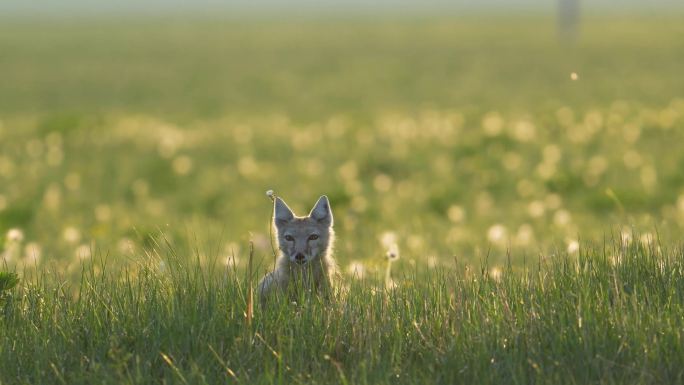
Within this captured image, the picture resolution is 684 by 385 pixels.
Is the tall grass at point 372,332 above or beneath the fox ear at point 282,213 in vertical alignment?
beneath

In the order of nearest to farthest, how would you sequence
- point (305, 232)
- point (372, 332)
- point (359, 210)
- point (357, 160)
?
1. point (372, 332)
2. point (305, 232)
3. point (359, 210)
4. point (357, 160)

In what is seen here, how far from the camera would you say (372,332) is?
18.9ft

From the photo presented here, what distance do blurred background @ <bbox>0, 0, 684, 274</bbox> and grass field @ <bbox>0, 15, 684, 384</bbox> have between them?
72 mm

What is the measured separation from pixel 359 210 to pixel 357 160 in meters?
3.60

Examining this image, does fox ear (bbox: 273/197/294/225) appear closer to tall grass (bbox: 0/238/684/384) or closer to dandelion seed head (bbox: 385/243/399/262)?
dandelion seed head (bbox: 385/243/399/262)

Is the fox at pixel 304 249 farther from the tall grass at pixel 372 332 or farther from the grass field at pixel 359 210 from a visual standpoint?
the tall grass at pixel 372 332

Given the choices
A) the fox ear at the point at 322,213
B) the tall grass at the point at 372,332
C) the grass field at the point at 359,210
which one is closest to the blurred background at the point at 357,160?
the grass field at the point at 359,210

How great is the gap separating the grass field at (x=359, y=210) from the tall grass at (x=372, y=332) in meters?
0.02

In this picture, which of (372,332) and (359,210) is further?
(359,210)

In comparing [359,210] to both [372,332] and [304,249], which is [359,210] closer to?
[304,249]

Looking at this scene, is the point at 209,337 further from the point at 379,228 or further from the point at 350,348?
the point at 379,228

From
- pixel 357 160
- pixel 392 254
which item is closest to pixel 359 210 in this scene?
pixel 357 160

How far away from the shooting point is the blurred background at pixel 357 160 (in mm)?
12773

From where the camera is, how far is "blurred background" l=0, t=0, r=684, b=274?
41.9 ft
